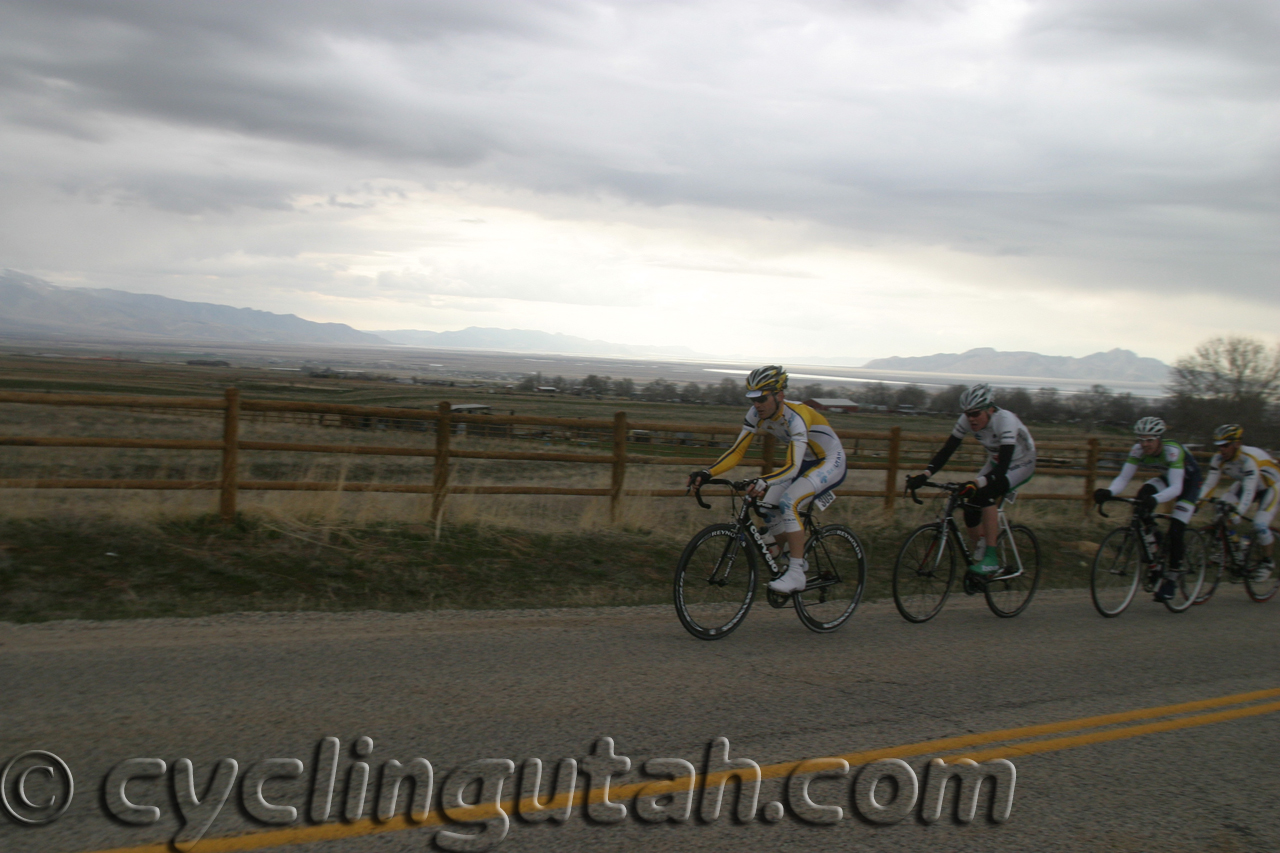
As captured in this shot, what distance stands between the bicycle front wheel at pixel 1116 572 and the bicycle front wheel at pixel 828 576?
2790 mm

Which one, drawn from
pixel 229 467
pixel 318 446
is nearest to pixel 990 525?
pixel 318 446

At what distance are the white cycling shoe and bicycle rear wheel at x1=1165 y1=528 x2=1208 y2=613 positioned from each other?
4789 millimetres

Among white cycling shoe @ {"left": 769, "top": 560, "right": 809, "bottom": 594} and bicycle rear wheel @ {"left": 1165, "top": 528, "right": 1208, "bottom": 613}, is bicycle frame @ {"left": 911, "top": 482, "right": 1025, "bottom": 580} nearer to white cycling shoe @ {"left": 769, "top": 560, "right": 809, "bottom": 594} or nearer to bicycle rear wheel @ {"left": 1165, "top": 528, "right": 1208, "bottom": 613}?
white cycling shoe @ {"left": 769, "top": 560, "right": 809, "bottom": 594}

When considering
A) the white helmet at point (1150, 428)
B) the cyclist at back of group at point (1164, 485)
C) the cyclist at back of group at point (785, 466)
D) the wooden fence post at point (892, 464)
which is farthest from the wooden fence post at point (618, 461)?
the white helmet at point (1150, 428)

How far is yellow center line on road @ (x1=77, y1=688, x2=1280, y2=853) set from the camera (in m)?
3.23

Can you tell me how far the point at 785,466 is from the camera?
23.1 ft

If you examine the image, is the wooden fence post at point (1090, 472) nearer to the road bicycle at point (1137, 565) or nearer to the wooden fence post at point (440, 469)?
the road bicycle at point (1137, 565)

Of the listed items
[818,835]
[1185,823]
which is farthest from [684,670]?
[1185,823]

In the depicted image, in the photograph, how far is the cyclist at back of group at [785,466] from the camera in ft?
22.4

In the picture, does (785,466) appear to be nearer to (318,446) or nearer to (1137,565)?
(1137,565)

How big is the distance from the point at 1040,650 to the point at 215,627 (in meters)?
6.51

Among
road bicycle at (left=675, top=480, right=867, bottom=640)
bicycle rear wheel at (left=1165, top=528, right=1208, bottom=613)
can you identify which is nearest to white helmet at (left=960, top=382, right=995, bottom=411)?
road bicycle at (left=675, top=480, right=867, bottom=640)

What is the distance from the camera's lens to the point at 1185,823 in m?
3.79

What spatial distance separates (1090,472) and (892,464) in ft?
16.7
